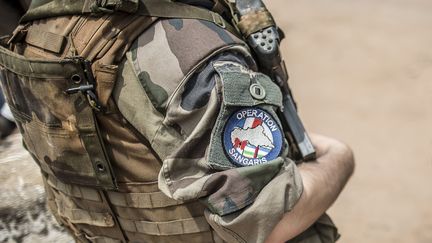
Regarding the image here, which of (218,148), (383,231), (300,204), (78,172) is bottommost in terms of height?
(383,231)

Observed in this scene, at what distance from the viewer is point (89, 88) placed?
1.50 m

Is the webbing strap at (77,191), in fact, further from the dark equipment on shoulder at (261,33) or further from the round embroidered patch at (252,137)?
the dark equipment on shoulder at (261,33)

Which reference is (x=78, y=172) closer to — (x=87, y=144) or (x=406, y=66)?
(x=87, y=144)

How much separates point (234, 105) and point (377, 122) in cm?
445

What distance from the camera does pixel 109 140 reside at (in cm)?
158

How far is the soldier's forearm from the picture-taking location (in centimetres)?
161

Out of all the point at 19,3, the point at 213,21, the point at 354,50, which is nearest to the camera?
the point at 213,21

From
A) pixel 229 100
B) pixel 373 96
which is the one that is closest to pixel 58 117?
pixel 229 100

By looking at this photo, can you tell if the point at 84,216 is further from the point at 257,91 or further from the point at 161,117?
the point at 257,91

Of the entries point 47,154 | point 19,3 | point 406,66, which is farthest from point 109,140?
point 406,66

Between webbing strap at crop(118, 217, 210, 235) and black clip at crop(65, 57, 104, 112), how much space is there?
39 cm

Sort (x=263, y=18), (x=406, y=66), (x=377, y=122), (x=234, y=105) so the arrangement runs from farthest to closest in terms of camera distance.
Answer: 1. (x=406, y=66)
2. (x=377, y=122)
3. (x=263, y=18)
4. (x=234, y=105)

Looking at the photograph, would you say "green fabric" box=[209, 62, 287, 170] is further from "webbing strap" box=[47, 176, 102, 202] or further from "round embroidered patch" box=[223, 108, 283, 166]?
"webbing strap" box=[47, 176, 102, 202]

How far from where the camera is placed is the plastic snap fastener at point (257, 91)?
4.73 ft
